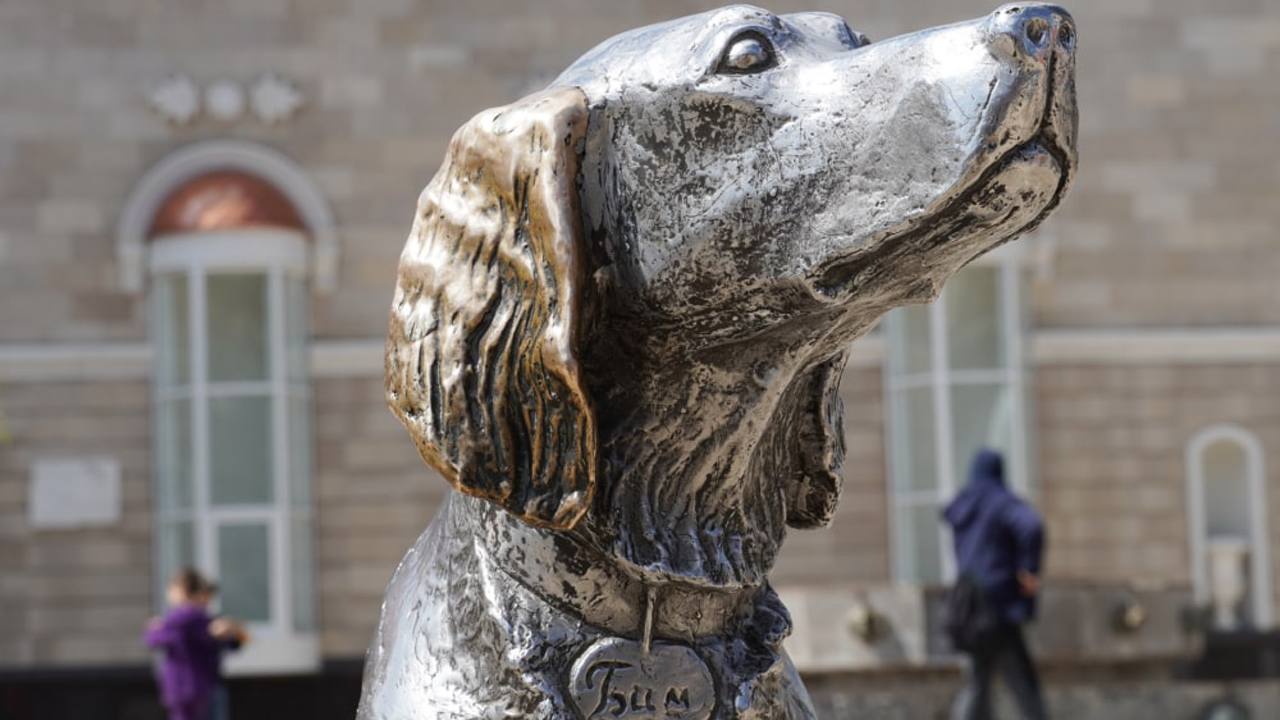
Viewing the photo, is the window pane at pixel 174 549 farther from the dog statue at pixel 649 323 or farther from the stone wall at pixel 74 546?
the dog statue at pixel 649 323

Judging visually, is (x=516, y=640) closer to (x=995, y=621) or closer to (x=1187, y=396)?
(x=995, y=621)

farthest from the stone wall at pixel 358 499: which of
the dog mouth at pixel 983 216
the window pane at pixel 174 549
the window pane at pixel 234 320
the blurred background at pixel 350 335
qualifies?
the dog mouth at pixel 983 216

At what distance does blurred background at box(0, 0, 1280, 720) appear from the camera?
15047 mm

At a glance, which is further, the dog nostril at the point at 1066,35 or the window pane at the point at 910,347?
the window pane at the point at 910,347

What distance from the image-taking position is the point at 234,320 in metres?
15.1

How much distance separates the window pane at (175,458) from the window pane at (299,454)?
2.40 feet

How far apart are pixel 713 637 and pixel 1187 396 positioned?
14932 mm

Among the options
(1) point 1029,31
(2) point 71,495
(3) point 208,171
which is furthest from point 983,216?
(2) point 71,495

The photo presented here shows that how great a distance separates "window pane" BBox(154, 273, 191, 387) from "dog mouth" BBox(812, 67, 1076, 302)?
1372cm

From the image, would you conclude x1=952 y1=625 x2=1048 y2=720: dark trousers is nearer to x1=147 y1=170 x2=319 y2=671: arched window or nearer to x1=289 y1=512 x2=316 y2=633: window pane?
x1=147 y1=170 x2=319 y2=671: arched window

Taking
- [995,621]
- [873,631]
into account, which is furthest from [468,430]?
[873,631]

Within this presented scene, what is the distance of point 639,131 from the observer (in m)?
1.88

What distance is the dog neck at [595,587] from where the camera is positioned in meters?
1.88

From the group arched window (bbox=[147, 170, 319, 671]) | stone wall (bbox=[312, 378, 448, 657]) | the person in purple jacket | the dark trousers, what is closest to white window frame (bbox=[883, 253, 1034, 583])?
stone wall (bbox=[312, 378, 448, 657])
